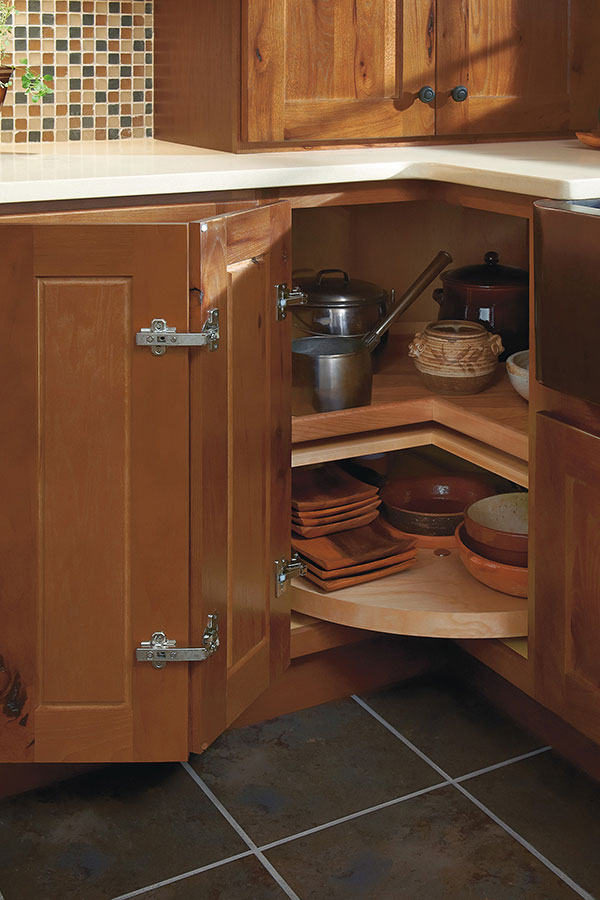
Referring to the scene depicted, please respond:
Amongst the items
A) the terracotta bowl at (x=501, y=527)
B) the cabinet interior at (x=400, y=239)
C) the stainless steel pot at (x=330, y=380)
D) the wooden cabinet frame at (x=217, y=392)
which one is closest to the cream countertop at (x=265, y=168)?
the wooden cabinet frame at (x=217, y=392)

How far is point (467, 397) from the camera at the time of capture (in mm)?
2088

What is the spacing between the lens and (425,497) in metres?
2.34

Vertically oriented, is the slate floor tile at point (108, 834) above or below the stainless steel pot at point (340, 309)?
below

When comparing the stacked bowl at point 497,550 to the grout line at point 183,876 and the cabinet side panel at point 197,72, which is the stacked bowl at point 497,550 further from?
the cabinet side panel at point 197,72

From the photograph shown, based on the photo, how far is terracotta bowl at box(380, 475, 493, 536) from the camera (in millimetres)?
2217

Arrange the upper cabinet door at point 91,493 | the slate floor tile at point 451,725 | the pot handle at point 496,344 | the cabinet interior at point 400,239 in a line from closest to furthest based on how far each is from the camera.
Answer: the upper cabinet door at point 91,493 < the slate floor tile at point 451,725 < the pot handle at point 496,344 < the cabinet interior at point 400,239

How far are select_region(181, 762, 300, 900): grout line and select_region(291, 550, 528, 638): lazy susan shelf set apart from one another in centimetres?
35

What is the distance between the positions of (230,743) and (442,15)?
1.50 m

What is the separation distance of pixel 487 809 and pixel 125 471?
0.86 m

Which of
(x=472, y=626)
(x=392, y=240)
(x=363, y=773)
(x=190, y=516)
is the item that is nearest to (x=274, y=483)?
(x=190, y=516)

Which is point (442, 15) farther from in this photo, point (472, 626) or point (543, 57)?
point (472, 626)

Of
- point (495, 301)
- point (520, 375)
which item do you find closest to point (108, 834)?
point (520, 375)

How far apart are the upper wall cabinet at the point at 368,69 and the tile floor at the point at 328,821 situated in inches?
46.3

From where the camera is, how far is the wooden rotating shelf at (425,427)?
1.91 meters
